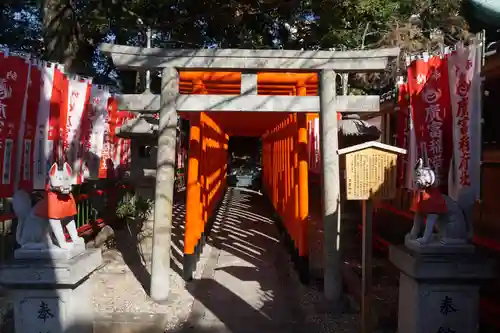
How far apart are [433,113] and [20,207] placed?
4659 millimetres

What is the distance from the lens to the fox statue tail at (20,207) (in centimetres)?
451

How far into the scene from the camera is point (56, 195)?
178 inches

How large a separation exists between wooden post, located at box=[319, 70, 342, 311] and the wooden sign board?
1270mm

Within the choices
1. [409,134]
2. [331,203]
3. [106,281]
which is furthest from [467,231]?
[106,281]

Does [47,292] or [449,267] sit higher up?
[449,267]

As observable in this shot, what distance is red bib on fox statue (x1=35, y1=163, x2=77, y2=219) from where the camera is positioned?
14.5 feet

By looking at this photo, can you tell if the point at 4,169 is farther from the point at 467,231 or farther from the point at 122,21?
the point at 122,21

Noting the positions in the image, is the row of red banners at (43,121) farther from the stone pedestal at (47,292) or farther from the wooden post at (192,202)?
the wooden post at (192,202)

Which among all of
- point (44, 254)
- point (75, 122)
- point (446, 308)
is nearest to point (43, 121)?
point (75, 122)

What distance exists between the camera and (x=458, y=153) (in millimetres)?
4820

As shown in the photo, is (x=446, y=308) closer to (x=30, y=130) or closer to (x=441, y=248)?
(x=441, y=248)

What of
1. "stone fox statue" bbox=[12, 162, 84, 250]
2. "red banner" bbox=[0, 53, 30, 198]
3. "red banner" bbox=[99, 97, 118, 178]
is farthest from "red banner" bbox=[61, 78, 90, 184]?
"stone fox statue" bbox=[12, 162, 84, 250]

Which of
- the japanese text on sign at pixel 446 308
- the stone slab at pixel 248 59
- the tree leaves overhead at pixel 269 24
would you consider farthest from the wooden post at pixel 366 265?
the tree leaves overhead at pixel 269 24

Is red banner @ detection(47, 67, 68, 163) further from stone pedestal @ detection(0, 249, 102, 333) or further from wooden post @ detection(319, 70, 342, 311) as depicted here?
wooden post @ detection(319, 70, 342, 311)
